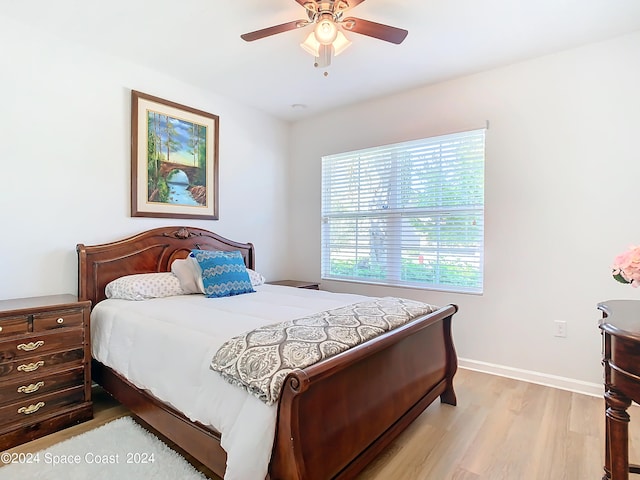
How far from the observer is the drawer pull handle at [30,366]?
2002mm

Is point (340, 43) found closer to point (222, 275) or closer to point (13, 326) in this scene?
point (222, 275)

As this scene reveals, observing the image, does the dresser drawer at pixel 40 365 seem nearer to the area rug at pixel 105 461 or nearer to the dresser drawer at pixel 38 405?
the dresser drawer at pixel 38 405

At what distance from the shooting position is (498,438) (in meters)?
2.03

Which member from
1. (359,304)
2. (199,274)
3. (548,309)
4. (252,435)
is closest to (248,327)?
(252,435)

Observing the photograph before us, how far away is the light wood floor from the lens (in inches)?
68.9

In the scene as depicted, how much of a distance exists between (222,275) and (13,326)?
126 centimetres

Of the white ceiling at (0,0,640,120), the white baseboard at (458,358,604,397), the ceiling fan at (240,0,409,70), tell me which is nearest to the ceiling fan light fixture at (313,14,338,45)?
the ceiling fan at (240,0,409,70)

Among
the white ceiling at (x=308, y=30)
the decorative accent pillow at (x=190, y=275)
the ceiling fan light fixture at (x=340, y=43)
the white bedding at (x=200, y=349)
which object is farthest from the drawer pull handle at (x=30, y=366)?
the ceiling fan light fixture at (x=340, y=43)

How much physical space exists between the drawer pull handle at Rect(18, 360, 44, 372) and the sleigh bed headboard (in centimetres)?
62

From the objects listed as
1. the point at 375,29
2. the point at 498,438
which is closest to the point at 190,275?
the point at 375,29

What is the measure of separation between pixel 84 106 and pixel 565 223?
3.73 meters

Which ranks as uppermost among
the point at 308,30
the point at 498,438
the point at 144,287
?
the point at 308,30

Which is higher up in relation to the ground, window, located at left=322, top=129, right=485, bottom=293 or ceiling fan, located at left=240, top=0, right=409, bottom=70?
ceiling fan, located at left=240, top=0, right=409, bottom=70

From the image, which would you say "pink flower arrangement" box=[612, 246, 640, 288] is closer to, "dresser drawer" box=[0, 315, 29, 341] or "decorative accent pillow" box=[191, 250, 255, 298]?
"decorative accent pillow" box=[191, 250, 255, 298]
